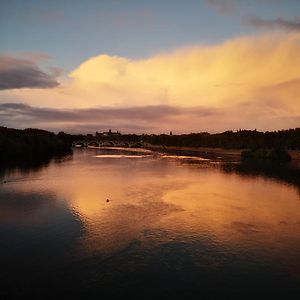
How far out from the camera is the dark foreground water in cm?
973

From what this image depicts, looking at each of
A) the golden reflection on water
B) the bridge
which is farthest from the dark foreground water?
the bridge

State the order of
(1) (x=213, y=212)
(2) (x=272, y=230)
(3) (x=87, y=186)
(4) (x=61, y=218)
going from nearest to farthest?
(2) (x=272, y=230)
(4) (x=61, y=218)
(1) (x=213, y=212)
(3) (x=87, y=186)

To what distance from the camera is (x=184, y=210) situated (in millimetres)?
18953

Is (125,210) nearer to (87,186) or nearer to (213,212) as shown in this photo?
(213,212)

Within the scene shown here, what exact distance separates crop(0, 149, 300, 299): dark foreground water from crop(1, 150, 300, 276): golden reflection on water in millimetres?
56

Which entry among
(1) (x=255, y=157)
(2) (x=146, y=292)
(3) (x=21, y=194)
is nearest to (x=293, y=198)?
(2) (x=146, y=292)

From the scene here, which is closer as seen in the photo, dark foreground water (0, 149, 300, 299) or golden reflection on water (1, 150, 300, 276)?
dark foreground water (0, 149, 300, 299)

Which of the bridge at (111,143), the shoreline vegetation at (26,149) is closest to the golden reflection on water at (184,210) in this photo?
the shoreline vegetation at (26,149)

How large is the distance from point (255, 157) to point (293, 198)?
134ft

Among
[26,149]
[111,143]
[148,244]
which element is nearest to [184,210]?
[148,244]

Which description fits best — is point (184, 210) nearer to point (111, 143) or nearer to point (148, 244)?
point (148, 244)

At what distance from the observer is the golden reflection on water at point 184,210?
44.5 feet

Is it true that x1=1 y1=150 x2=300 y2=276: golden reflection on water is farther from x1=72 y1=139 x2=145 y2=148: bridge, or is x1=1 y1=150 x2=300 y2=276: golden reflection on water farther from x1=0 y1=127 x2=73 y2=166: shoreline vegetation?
x1=72 y1=139 x2=145 y2=148: bridge

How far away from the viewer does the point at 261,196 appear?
24.0 metres
